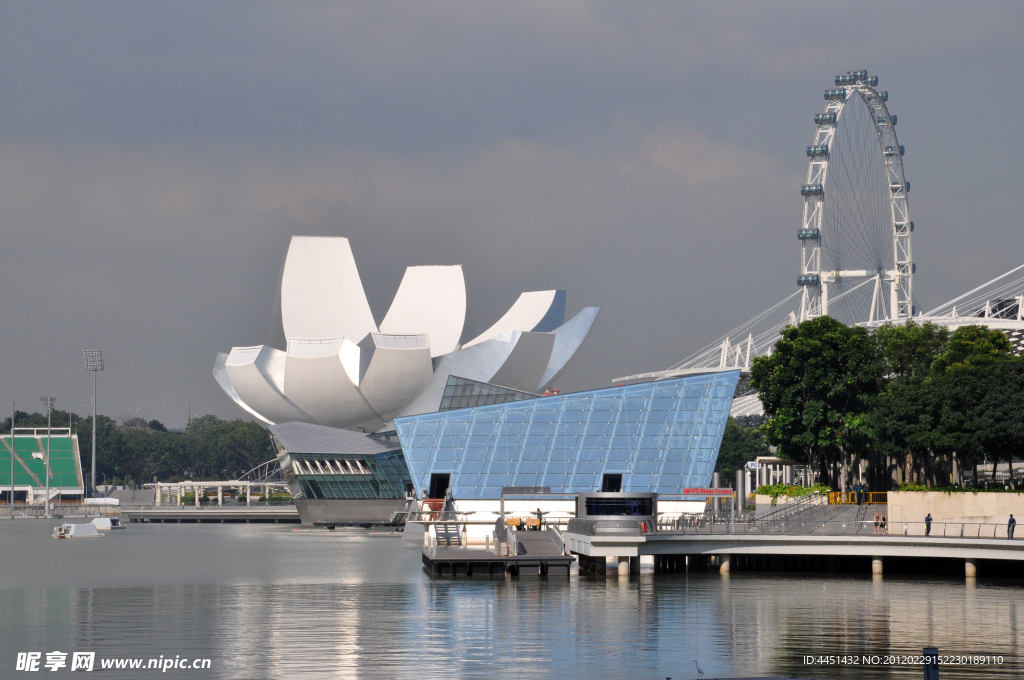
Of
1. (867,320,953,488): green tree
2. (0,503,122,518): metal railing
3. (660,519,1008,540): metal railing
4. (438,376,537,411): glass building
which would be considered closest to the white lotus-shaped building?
(438,376,537,411): glass building

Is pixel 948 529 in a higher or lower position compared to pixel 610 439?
lower

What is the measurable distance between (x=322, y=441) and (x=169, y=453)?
335 ft

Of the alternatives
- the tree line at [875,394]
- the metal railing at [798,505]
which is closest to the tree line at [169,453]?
the tree line at [875,394]

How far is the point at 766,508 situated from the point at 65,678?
42.0 metres

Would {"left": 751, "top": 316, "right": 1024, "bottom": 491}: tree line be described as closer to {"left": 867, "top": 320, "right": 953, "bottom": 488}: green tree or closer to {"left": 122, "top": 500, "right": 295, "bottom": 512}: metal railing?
{"left": 867, "top": 320, "right": 953, "bottom": 488}: green tree

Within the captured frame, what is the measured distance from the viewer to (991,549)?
143 feet

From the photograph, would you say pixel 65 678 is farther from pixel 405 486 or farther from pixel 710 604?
pixel 405 486

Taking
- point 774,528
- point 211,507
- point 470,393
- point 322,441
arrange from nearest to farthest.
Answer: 1. point 774,528
2. point 470,393
3. point 322,441
4. point 211,507

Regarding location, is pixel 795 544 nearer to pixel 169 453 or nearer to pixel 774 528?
pixel 774 528

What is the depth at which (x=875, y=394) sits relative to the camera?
65.2 m

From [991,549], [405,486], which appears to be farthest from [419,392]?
[991,549]

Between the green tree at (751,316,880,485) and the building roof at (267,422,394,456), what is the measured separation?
3382 cm

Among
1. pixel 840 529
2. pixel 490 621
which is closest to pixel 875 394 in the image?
pixel 840 529

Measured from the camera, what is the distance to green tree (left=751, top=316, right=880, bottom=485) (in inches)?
2520
